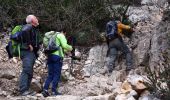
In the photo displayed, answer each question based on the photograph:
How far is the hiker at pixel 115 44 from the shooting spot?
38.3 feet

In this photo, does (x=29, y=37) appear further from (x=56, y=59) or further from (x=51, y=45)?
(x=56, y=59)

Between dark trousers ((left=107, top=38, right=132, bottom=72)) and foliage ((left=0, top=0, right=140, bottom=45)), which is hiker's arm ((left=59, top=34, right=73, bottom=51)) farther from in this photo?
foliage ((left=0, top=0, right=140, bottom=45))

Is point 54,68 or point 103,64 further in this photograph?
point 103,64

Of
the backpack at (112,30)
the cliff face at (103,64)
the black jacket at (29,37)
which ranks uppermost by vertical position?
the black jacket at (29,37)

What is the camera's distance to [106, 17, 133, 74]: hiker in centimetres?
1167

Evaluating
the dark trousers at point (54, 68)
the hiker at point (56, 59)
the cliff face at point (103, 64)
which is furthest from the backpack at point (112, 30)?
the dark trousers at point (54, 68)

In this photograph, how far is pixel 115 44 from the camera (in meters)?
11.8

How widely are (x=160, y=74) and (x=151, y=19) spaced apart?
5.12 m

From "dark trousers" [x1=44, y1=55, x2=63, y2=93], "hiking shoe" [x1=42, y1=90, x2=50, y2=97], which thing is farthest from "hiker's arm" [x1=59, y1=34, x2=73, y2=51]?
"hiking shoe" [x1=42, y1=90, x2=50, y2=97]

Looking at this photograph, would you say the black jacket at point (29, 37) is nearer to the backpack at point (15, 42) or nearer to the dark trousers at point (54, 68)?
the backpack at point (15, 42)

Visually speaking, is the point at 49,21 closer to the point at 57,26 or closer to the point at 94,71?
the point at 57,26

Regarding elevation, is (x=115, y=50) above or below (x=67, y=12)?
below

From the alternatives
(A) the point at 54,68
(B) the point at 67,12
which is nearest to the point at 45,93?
(A) the point at 54,68

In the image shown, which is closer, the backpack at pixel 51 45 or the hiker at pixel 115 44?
the backpack at pixel 51 45
